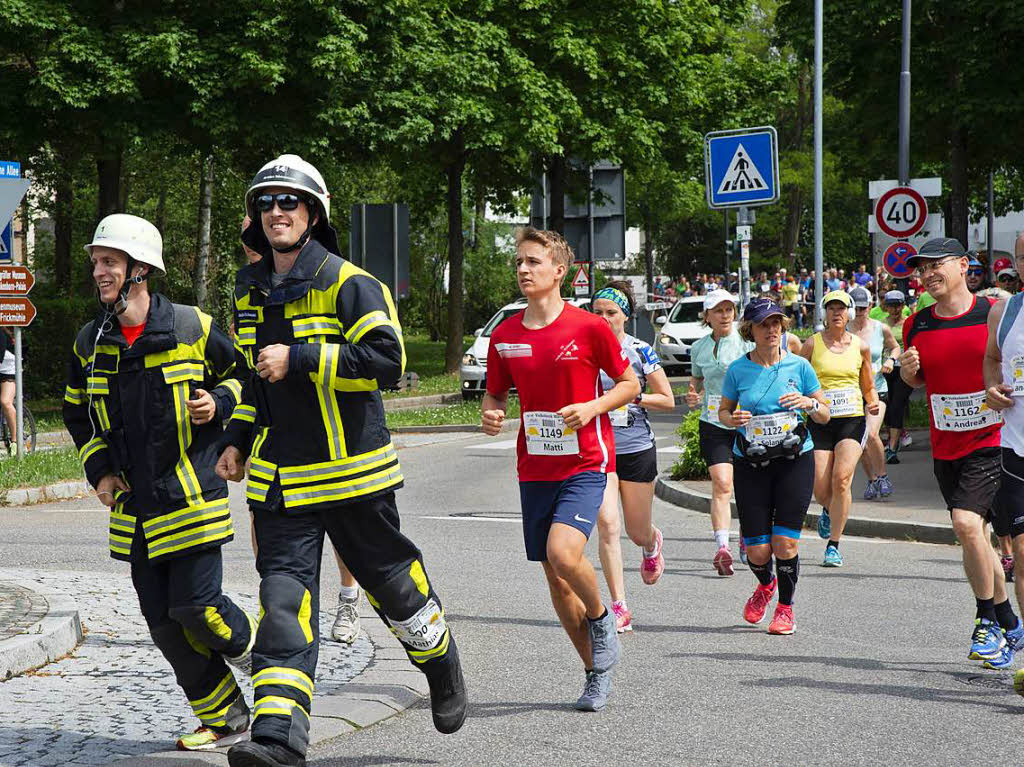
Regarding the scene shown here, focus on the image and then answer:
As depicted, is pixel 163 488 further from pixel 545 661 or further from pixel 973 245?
pixel 973 245

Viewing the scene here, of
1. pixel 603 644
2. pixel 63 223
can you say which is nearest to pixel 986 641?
pixel 603 644

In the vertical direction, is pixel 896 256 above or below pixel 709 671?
above

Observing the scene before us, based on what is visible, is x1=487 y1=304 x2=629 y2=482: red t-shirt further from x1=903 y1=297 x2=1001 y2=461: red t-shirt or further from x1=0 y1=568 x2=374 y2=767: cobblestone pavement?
x1=903 y1=297 x2=1001 y2=461: red t-shirt

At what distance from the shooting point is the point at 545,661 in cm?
734

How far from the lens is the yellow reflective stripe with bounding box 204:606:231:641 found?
5355 mm

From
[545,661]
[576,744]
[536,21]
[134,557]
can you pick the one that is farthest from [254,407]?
[536,21]

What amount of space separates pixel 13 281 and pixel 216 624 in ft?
48.0

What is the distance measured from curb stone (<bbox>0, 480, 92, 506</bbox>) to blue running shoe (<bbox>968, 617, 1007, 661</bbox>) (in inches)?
404

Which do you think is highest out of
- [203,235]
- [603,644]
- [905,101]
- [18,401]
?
[905,101]

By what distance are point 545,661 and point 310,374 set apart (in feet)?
9.66

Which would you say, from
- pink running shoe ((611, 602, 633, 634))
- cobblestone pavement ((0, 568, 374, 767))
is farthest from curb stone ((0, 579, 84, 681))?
pink running shoe ((611, 602, 633, 634))

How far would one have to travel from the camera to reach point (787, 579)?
323 inches

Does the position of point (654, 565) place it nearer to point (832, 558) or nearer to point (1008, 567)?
point (832, 558)

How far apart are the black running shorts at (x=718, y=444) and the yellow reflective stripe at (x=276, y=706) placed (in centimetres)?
597
